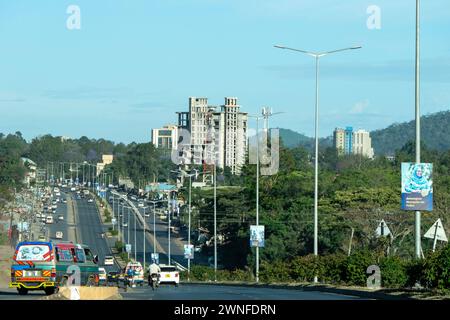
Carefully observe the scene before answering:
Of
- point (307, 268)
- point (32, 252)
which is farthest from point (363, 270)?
point (32, 252)

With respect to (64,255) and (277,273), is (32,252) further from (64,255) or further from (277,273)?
(277,273)

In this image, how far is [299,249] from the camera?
98562 mm

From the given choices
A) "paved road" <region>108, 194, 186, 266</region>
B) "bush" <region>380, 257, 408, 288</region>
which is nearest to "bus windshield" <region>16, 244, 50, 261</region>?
"bush" <region>380, 257, 408, 288</region>

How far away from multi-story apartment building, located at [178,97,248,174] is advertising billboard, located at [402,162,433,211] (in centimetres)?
12854

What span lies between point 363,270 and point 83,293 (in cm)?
2017

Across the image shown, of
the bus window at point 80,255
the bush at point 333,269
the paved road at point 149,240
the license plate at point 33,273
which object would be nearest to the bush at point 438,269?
the bus window at point 80,255

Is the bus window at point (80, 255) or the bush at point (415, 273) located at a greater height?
the bus window at point (80, 255)

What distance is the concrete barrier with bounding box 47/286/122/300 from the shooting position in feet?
85.2

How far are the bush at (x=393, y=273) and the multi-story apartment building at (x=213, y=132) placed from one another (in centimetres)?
12427

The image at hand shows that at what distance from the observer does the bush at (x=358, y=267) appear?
4556cm

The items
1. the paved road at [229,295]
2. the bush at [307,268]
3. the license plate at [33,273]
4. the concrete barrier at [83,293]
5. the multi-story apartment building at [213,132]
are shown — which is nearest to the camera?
the concrete barrier at [83,293]

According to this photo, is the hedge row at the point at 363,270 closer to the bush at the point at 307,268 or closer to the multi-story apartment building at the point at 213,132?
the bush at the point at 307,268

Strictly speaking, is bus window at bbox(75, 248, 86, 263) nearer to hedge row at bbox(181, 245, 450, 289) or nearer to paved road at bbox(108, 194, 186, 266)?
hedge row at bbox(181, 245, 450, 289)
